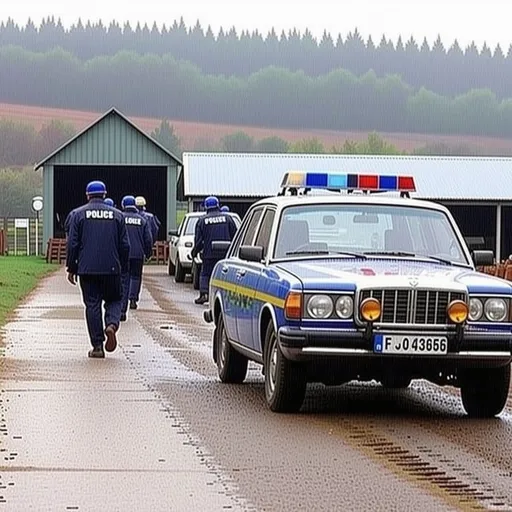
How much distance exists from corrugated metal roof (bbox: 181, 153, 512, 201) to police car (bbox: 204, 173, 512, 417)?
37737 millimetres

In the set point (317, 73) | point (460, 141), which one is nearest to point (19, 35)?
point (317, 73)

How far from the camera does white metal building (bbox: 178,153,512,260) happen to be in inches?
2020

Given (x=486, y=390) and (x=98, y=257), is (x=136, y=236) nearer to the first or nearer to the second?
(x=98, y=257)

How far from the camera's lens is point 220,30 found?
4843 inches

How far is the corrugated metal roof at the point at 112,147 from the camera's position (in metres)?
53.4

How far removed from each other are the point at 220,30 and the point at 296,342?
114m

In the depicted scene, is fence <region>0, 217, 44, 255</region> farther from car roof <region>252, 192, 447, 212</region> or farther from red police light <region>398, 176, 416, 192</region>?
car roof <region>252, 192, 447, 212</region>

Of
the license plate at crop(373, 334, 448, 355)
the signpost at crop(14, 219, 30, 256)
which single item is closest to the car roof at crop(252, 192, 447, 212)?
the license plate at crop(373, 334, 448, 355)

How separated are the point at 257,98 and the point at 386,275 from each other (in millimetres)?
107892

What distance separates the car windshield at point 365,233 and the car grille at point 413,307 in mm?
1321

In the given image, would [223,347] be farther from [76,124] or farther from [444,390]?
[76,124]

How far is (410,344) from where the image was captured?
10297 mm

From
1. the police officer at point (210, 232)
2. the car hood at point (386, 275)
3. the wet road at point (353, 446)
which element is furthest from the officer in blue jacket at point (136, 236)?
the car hood at point (386, 275)

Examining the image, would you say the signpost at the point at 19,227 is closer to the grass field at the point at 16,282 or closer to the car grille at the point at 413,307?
the grass field at the point at 16,282
